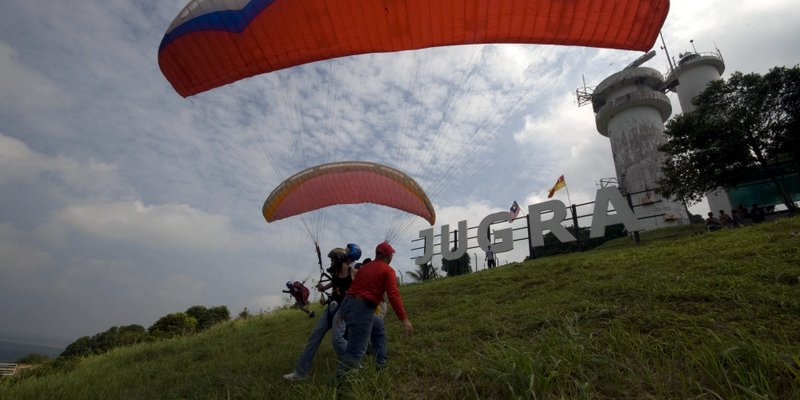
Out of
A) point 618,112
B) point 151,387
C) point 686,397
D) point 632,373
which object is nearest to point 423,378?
point 632,373

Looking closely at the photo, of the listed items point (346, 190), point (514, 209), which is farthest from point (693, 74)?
point (346, 190)

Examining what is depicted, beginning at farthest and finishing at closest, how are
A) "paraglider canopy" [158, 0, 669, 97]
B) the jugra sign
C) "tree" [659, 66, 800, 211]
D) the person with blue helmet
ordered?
"tree" [659, 66, 800, 211]
the jugra sign
"paraglider canopy" [158, 0, 669, 97]
the person with blue helmet

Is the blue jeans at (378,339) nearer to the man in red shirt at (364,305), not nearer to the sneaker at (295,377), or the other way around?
the man in red shirt at (364,305)

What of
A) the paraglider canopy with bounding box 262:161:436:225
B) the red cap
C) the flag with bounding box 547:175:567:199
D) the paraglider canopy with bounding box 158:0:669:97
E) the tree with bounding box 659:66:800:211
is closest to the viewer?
the red cap

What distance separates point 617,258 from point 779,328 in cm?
638

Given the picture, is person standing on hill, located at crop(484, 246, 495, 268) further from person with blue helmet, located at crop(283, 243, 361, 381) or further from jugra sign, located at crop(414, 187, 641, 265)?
person with blue helmet, located at crop(283, 243, 361, 381)

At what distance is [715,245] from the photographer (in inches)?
341

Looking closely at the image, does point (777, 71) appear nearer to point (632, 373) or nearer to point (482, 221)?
point (482, 221)

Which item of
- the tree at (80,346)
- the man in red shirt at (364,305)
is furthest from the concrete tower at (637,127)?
the tree at (80,346)

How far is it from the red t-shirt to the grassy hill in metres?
0.82

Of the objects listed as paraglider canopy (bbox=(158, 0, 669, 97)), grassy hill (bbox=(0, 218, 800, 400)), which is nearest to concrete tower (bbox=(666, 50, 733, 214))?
grassy hill (bbox=(0, 218, 800, 400))

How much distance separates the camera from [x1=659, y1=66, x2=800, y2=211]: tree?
17.6m

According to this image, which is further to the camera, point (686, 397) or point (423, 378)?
point (423, 378)

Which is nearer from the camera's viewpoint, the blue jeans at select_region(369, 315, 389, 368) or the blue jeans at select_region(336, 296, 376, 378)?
the blue jeans at select_region(336, 296, 376, 378)
